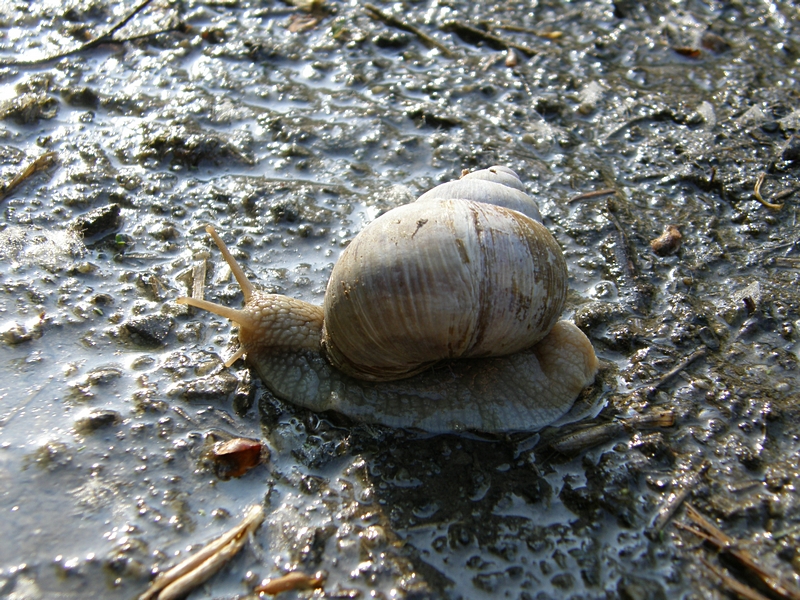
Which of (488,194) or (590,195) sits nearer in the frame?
(488,194)

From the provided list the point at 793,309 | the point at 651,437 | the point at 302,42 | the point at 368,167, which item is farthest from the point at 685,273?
the point at 302,42

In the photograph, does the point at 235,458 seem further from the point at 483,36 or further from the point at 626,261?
the point at 483,36

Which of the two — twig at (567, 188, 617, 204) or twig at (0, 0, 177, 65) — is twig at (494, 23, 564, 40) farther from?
twig at (0, 0, 177, 65)

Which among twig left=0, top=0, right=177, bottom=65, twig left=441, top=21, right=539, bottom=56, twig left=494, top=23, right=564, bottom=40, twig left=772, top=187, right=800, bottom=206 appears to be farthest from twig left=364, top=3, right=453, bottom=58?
twig left=772, top=187, right=800, bottom=206

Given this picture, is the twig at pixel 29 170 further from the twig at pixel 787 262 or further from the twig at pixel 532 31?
the twig at pixel 787 262

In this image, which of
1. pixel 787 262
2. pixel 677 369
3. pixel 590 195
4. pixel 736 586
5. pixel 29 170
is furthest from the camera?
pixel 590 195

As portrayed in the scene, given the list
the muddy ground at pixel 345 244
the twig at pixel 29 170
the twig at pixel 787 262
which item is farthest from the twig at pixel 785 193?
the twig at pixel 29 170

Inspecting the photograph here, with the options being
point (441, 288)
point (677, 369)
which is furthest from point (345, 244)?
point (677, 369)
